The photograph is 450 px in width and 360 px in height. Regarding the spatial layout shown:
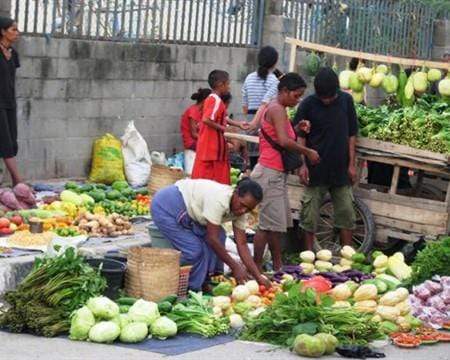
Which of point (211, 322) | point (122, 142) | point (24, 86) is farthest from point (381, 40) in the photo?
point (211, 322)

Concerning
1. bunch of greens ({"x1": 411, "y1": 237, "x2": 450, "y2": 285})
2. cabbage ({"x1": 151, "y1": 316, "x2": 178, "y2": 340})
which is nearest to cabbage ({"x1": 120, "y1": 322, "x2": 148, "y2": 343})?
cabbage ({"x1": 151, "y1": 316, "x2": 178, "y2": 340})

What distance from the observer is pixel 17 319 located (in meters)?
9.56

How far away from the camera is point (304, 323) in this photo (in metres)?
9.71

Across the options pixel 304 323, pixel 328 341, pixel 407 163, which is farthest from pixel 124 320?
pixel 407 163

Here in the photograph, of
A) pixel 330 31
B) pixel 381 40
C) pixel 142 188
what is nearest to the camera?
pixel 142 188

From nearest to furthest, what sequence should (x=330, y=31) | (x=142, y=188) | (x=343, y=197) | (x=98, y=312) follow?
1. (x=98, y=312)
2. (x=343, y=197)
3. (x=142, y=188)
4. (x=330, y=31)

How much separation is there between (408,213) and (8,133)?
443cm

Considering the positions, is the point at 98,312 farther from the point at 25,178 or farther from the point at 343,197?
the point at 25,178

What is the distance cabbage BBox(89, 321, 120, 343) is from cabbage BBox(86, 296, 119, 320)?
13cm

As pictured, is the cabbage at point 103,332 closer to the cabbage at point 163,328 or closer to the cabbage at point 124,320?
the cabbage at point 124,320

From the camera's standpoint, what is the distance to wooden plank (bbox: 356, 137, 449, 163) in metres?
12.9

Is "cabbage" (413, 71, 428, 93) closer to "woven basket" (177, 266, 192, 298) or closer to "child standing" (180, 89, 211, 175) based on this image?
"child standing" (180, 89, 211, 175)

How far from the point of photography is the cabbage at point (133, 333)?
9438mm

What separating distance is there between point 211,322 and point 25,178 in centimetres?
581
